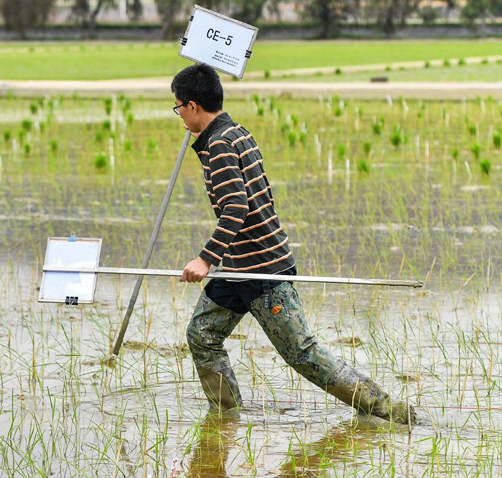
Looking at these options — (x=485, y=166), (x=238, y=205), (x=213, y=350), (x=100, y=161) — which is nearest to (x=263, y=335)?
(x=213, y=350)

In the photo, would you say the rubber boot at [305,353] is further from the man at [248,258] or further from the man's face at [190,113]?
the man's face at [190,113]

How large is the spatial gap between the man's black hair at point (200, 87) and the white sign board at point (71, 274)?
25.5 inches

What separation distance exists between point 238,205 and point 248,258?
26 centimetres

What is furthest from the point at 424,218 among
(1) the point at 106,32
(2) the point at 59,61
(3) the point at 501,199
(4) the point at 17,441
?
(1) the point at 106,32

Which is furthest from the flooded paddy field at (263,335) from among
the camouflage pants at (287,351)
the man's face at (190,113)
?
the man's face at (190,113)

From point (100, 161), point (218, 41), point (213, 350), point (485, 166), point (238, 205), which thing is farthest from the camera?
point (100, 161)

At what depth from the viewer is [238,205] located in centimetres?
471

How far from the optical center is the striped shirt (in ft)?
15.5

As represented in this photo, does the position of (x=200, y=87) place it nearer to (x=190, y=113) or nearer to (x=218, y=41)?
(x=190, y=113)

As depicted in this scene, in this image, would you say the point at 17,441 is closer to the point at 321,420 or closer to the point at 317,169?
the point at 321,420

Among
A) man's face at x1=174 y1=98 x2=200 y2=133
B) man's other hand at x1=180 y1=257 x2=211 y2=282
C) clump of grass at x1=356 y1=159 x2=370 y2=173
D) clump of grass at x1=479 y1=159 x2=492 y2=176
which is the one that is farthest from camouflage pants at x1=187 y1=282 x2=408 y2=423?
clump of grass at x1=356 y1=159 x2=370 y2=173

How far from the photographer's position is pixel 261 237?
4.87m

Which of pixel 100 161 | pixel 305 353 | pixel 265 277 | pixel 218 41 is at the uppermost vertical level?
pixel 100 161

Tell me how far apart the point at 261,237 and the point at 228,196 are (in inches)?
9.4
